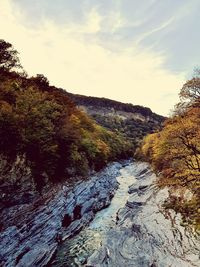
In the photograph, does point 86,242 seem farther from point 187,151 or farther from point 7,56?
point 7,56

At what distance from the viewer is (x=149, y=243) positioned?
19891 mm

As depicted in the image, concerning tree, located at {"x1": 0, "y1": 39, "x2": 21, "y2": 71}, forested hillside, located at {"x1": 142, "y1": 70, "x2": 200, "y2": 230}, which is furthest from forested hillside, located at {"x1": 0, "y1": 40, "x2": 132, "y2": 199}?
forested hillside, located at {"x1": 142, "y1": 70, "x2": 200, "y2": 230}

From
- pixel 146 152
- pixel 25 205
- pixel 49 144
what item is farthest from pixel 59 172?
pixel 146 152

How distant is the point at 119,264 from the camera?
17531 mm

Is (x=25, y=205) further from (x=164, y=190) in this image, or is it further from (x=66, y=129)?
(x=164, y=190)

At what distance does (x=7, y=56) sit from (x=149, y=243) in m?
26.0

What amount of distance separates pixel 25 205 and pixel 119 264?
7982 mm

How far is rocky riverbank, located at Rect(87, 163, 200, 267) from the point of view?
17.2m

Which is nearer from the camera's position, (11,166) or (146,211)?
(11,166)

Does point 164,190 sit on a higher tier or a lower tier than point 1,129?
lower

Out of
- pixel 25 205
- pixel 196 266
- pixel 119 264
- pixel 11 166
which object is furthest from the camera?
pixel 25 205

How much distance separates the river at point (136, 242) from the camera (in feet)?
57.5

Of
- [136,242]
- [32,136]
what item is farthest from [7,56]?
[136,242]

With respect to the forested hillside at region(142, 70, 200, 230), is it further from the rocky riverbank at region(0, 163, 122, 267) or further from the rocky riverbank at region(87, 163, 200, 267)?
the rocky riverbank at region(0, 163, 122, 267)
